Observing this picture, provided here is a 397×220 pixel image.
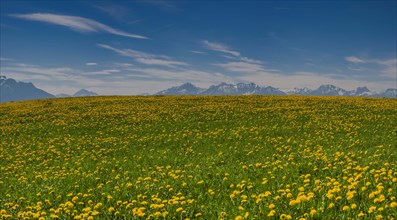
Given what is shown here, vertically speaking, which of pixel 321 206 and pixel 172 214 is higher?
pixel 321 206

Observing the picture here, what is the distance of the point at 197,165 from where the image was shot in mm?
11719

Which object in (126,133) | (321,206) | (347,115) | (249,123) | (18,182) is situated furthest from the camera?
(347,115)

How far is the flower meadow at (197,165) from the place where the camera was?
21.5 ft

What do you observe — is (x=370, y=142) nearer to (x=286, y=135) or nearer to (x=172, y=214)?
(x=286, y=135)

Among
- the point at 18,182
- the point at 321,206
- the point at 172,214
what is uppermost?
A: the point at 321,206

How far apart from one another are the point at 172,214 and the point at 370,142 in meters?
13.3

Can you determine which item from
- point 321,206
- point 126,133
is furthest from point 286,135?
point 321,206

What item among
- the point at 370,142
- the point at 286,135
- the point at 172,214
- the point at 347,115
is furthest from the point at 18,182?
the point at 347,115

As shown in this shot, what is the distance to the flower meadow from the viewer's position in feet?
21.5

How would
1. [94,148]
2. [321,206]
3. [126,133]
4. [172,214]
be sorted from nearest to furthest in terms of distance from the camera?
1. [321,206]
2. [172,214]
3. [94,148]
4. [126,133]

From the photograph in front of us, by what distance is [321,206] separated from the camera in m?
5.94

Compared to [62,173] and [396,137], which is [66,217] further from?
[396,137]

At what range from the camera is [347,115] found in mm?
28219

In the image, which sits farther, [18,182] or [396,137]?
[396,137]
